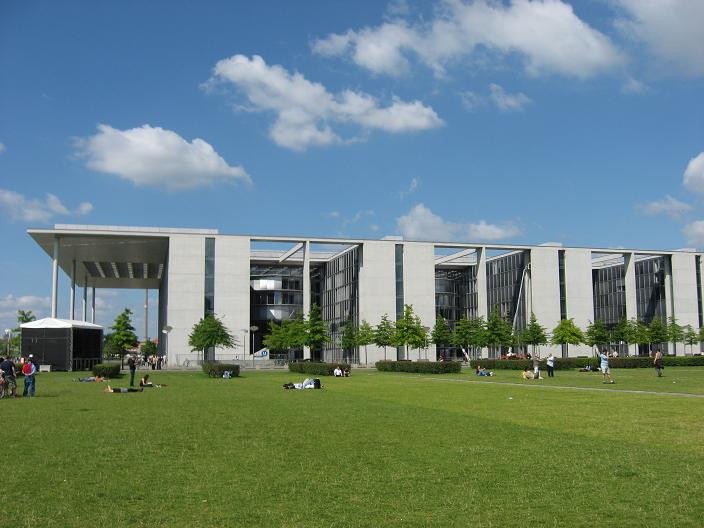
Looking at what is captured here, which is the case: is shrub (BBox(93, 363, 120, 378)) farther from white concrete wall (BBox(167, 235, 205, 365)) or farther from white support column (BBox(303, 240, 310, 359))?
white support column (BBox(303, 240, 310, 359))

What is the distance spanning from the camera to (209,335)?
71688mm

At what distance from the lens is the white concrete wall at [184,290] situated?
78312 mm

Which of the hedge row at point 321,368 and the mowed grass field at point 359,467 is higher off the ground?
the mowed grass field at point 359,467

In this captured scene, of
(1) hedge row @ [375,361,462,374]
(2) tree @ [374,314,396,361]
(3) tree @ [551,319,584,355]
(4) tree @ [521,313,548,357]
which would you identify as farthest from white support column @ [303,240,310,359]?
(1) hedge row @ [375,361,462,374]

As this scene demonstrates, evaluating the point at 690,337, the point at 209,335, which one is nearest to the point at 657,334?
the point at 690,337

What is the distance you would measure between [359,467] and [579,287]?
8271cm

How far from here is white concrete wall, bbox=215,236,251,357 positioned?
80.8 meters

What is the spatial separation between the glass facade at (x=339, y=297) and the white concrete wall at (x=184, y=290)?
1700 cm

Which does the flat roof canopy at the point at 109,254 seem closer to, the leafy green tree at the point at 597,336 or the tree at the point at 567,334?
the tree at the point at 567,334

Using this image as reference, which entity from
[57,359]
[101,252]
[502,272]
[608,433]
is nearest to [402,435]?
[608,433]

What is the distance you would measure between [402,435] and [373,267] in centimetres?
6932

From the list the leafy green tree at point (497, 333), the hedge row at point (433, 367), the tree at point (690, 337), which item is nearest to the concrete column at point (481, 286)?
the leafy green tree at point (497, 333)

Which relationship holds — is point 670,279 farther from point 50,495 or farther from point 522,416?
point 50,495

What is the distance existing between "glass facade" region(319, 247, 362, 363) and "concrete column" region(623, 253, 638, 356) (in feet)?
111
